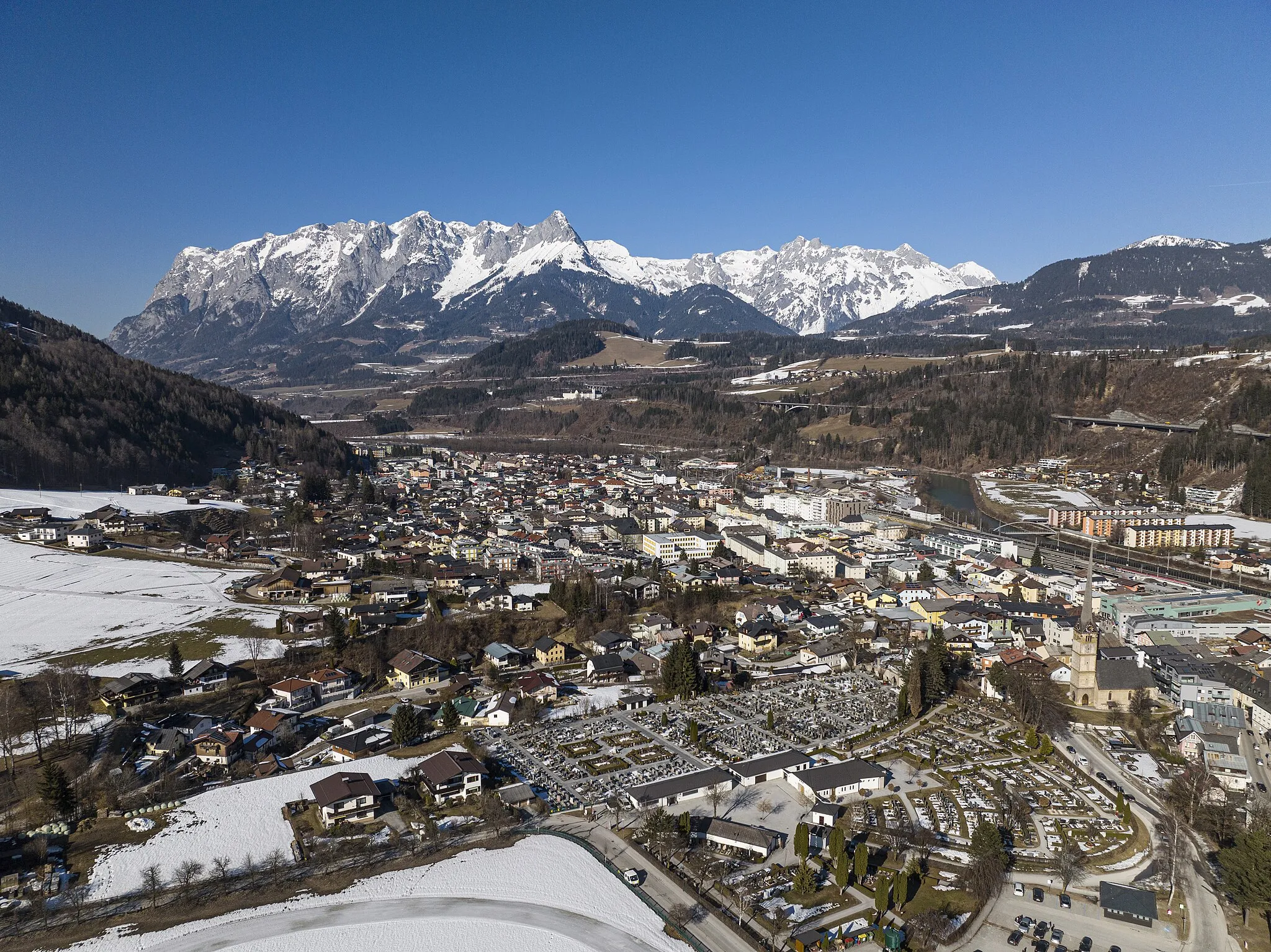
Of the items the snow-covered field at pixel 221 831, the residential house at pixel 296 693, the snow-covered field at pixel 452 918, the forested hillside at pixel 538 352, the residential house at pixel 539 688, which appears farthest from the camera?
the forested hillside at pixel 538 352

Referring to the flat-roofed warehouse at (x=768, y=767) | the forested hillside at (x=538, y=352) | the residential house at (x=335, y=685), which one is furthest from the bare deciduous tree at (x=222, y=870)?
the forested hillside at (x=538, y=352)

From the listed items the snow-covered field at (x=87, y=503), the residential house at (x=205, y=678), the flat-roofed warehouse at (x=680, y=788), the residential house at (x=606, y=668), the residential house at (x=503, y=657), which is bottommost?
the flat-roofed warehouse at (x=680, y=788)

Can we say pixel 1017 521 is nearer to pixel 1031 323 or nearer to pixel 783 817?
pixel 783 817

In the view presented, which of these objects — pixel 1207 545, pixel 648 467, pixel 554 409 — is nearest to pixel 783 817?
pixel 1207 545

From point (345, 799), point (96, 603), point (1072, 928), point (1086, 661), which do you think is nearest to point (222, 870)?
point (345, 799)

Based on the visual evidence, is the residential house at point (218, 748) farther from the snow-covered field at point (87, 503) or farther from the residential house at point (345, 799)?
the snow-covered field at point (87, 503)

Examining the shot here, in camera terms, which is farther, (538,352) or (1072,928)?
(538,352)

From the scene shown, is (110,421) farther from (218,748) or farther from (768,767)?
(768,767)
